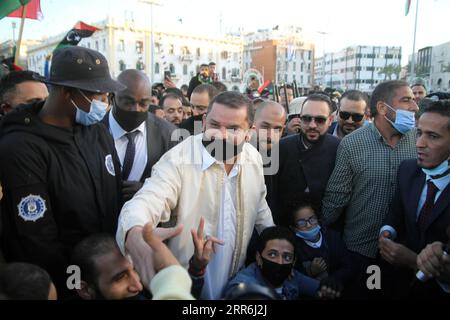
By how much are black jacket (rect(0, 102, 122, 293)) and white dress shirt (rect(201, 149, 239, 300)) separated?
2.49 feet

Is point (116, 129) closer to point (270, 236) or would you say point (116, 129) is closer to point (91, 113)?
point (91, 113)

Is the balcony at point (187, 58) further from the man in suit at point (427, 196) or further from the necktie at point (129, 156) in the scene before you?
the man in suit at point (427, 196)

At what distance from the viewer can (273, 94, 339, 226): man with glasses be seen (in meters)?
3.25

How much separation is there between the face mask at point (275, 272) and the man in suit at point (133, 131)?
1.33 metres

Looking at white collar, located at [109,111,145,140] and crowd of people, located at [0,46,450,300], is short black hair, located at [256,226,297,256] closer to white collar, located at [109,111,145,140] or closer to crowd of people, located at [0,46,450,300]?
crowd of people, located at [0,46,450,300]

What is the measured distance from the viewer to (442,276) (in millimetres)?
2062

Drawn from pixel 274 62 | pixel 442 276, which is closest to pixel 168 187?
pixel 442 276

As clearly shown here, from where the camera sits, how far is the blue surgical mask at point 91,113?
7.47ft

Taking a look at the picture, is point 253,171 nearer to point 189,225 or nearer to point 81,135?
point 189,225

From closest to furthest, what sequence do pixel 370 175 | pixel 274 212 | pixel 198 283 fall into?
pixel 198 283 → pixel 370 175 → pixel 274 212

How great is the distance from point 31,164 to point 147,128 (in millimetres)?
1398

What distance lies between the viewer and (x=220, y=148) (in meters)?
2.27

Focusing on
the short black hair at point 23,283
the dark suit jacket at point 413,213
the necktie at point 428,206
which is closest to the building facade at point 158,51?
the dark suit jacket at point 413,213

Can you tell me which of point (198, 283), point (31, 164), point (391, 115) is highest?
point (391, 115)
